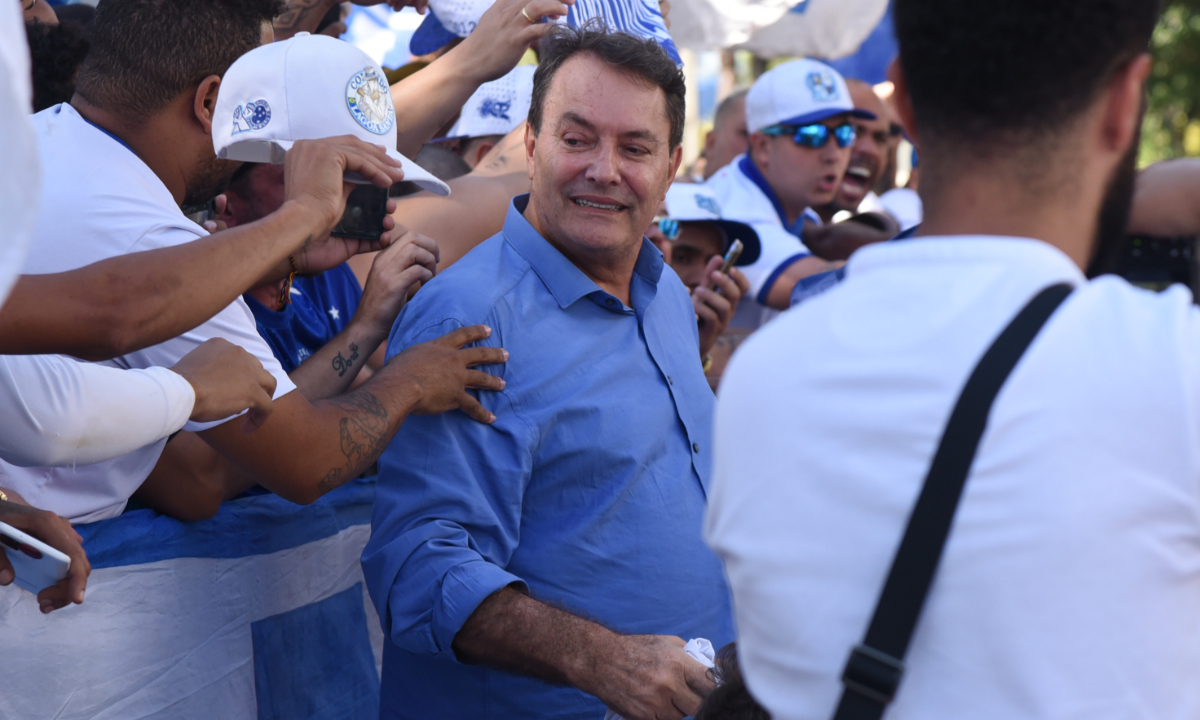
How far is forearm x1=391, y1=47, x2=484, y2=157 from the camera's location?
10.2 ft

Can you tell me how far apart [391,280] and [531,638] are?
1.04 metres

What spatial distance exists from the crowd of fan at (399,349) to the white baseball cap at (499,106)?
0.95 metres

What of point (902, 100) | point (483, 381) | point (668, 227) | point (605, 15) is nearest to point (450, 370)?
point (483, 381)

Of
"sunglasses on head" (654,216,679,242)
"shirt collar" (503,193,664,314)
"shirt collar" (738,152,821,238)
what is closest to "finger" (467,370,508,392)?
"shirt collar" (503,193,664,314)

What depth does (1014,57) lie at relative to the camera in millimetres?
1063

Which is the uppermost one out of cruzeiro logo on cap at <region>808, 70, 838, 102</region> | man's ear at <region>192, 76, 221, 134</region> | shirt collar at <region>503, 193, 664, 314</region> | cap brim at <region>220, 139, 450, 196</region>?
man's ear at <region>192, 76, 221, 134</region>

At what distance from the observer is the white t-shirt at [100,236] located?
1932 mm

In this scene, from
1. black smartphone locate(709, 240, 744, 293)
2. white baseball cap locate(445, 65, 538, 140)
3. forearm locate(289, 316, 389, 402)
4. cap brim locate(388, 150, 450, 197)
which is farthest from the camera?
white baseball cap locate(445, 65, 538, 140)

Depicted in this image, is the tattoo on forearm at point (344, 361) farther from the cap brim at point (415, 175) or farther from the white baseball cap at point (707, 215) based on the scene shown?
the white baseball cap at point (707, 215)

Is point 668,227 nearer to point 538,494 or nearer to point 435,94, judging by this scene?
point 435,94

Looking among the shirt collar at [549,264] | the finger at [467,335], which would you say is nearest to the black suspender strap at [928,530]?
the finger at [467,335]

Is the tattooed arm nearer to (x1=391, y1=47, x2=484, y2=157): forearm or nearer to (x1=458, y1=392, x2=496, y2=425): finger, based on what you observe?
(x1=458, y1=392, x2=496, y2=425): finger

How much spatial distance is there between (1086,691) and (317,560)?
219 cm

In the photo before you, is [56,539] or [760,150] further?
[760,150]
